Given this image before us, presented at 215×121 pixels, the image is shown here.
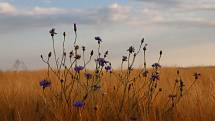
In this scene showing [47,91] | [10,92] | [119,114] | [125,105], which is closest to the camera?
[119,114]

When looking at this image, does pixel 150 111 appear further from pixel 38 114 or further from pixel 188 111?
pixel 38 114

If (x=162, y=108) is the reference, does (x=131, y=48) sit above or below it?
above

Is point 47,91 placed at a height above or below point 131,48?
below

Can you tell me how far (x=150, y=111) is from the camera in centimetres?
437

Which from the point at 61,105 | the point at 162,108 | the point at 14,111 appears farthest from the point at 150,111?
the point at 14,111

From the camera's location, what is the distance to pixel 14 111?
4781 mm

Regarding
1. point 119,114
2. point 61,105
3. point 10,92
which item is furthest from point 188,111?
point 10,92

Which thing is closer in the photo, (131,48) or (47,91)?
(131,48)

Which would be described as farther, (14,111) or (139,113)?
(14,111)

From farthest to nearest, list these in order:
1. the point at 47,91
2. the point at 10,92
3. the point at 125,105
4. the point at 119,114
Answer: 1. the point at 47,91
2. the point at 10,92
3. the point at 125,105
4. the point at 119,114

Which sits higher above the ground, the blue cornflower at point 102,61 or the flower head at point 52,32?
the flower head at point 52,32

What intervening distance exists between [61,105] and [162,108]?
967mm

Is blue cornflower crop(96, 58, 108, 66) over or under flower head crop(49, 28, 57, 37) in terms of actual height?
under

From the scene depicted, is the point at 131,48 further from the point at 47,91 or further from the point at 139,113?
the point at 47,91
